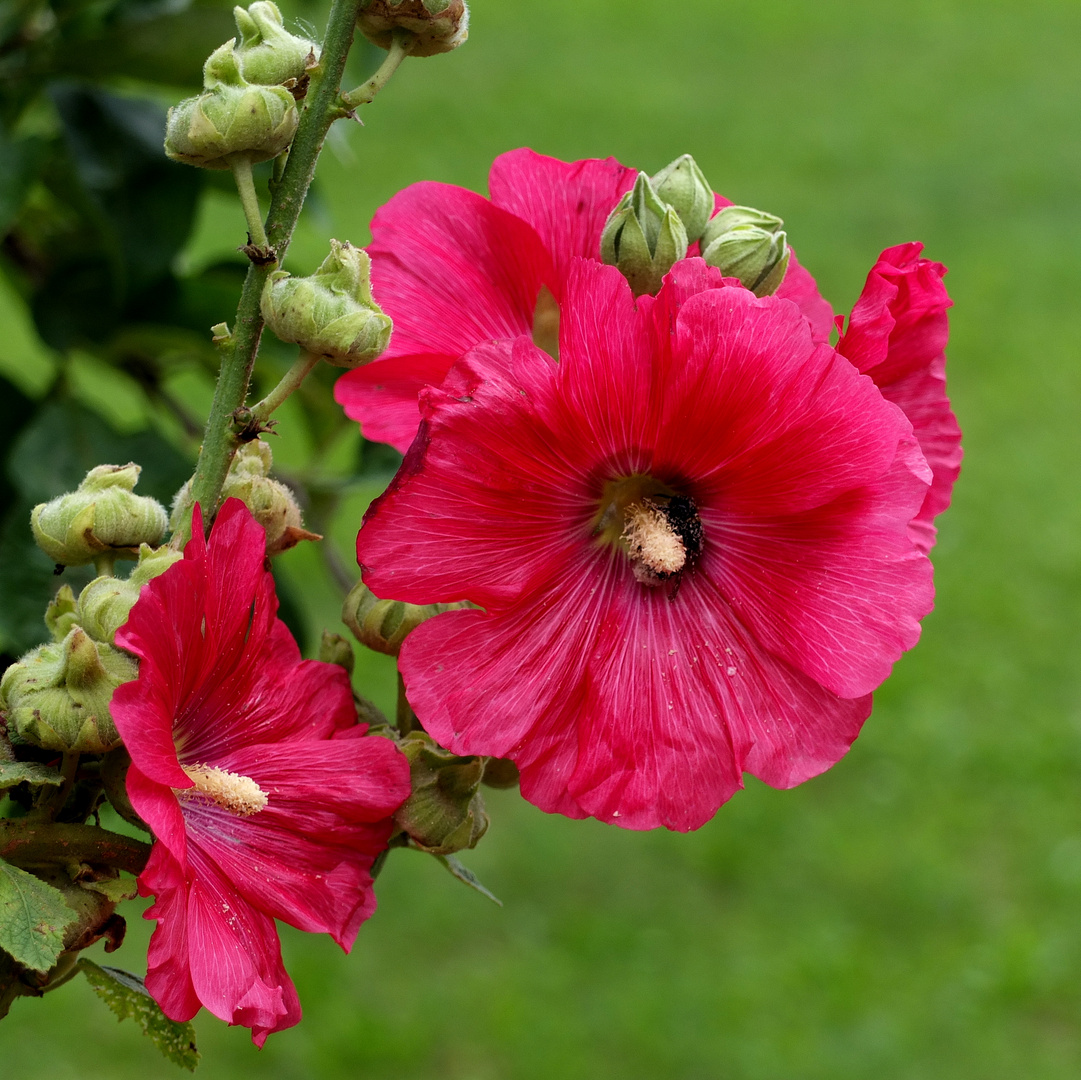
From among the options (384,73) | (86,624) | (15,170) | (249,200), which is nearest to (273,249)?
(249,200)

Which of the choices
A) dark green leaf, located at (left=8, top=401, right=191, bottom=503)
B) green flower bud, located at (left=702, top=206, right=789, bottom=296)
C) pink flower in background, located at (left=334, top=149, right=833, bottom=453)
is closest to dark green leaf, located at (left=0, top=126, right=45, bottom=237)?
dark green leaf, located at (left=8, top=401, right=191, bottom=503)

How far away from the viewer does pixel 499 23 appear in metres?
11.4

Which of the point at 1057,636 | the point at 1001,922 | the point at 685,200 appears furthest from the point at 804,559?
the point at 1057,636

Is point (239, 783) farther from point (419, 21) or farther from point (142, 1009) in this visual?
point (419, 21)

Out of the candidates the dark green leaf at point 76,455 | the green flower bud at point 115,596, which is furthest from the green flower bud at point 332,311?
the dark green leaf at point 76,455

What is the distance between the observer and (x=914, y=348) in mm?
1122

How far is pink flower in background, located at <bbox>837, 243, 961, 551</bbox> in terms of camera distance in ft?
3.29

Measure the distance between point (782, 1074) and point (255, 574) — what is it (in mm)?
3390

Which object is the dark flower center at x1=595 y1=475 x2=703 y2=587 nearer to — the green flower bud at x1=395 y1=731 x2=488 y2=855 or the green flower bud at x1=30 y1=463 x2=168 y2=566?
the green flower bud at x1=395 y1=731 x2=488 y2=855

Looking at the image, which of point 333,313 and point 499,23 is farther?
point 499,23

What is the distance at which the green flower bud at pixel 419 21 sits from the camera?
0.91 metres

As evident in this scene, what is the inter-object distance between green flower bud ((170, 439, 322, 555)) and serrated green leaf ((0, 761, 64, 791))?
16 centimetres

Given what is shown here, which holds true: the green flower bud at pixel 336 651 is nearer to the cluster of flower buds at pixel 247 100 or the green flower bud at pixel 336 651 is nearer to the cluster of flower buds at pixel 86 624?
the cluster of flower buds at pixel 86 624

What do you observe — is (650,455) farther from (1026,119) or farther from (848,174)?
(1026,119)
